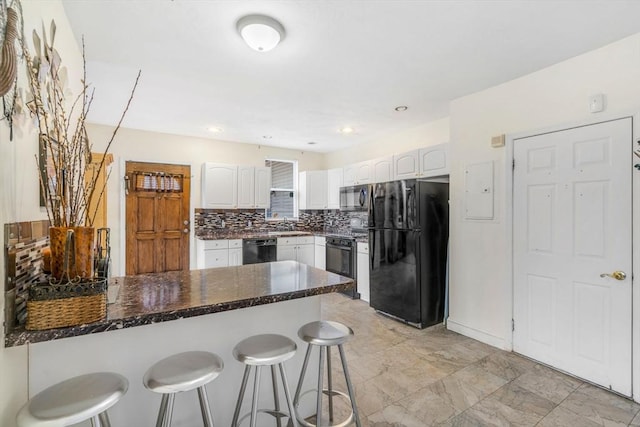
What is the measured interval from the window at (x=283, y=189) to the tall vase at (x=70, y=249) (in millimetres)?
4466

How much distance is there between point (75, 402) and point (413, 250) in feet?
9.76

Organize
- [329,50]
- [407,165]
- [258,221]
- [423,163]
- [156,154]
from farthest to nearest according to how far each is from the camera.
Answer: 1. [258,221]
2. [156,154]
3. [407,165]
4. [423,163]
5. [329,50]

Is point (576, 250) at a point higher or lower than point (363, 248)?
higher

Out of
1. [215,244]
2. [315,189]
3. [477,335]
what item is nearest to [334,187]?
[315,189]

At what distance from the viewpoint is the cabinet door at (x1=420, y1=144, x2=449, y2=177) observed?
3.41 metres

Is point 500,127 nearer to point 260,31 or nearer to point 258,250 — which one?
point 260,31

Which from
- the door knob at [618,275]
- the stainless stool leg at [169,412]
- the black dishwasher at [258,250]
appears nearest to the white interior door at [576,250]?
the door knob at [618,275]

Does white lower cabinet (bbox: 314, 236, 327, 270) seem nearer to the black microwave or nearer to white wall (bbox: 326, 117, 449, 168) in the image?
the black microwave

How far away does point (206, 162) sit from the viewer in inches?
187

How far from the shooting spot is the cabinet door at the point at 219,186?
4656mm

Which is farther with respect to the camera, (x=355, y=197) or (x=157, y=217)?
(x=355, y=197)

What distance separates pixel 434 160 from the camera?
3.54 metres

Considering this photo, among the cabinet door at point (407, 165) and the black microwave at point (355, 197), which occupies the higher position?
the cabinet door at point (407, 165)

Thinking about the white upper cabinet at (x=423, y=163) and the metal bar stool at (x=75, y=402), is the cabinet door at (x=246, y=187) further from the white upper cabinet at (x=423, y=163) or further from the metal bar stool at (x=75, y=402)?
the metal bar stool at (x=75, y=402)
